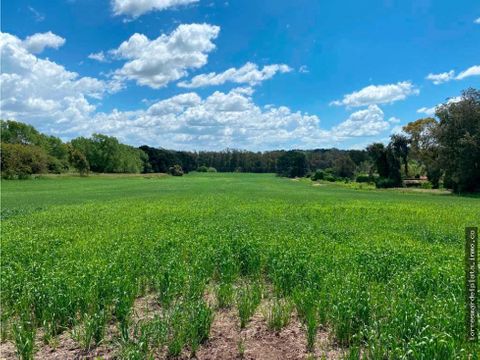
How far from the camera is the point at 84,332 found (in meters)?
6.61

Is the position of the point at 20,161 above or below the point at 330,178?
above

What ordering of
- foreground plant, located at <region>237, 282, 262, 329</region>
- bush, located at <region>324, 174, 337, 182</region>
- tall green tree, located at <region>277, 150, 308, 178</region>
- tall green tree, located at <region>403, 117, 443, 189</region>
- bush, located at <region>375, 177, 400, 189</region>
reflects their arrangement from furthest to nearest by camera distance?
tall green tree, located at <region>277, 150, 308, 178</region>, bush, located at <region>324, 174, 337, 182</region>, bush, located at <region>375, 177, 400, 189</region>, tall green tree, located at <region>403, 117, 443, 189</region>, foreground plant, located at <region>237, 282, 262, 329</region>

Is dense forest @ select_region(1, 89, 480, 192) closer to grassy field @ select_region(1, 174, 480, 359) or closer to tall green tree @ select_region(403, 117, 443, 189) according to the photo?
tall green tree @ select_region(403, 117, 443, 189)

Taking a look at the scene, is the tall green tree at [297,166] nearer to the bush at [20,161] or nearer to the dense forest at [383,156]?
the dense forest at [383,156]

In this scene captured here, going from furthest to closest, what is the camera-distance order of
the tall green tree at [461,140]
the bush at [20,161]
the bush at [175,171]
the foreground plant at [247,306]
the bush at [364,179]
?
the bush at [175,171] → the bush at [364,179] → the bush at [20,161] → the tall green tree at [461,140] → the foreground plant at [247,306]

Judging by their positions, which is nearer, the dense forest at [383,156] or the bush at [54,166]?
the dense forest at [383,156]

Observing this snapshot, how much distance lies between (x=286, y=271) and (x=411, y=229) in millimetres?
12522

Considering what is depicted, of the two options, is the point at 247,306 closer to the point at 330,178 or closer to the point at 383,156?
the point at 383,156

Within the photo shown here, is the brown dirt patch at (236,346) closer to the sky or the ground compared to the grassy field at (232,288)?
closer to the ground

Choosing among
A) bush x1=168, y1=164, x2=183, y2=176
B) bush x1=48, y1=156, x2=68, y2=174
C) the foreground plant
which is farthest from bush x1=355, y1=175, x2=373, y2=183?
the foreground plant

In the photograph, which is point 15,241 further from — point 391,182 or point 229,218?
point 391,182

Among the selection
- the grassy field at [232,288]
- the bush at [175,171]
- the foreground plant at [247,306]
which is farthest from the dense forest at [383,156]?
the foreground plant at [247,306]

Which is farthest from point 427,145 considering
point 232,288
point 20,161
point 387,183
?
point 20,161

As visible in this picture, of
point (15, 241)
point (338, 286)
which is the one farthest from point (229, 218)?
point (338, 286)
